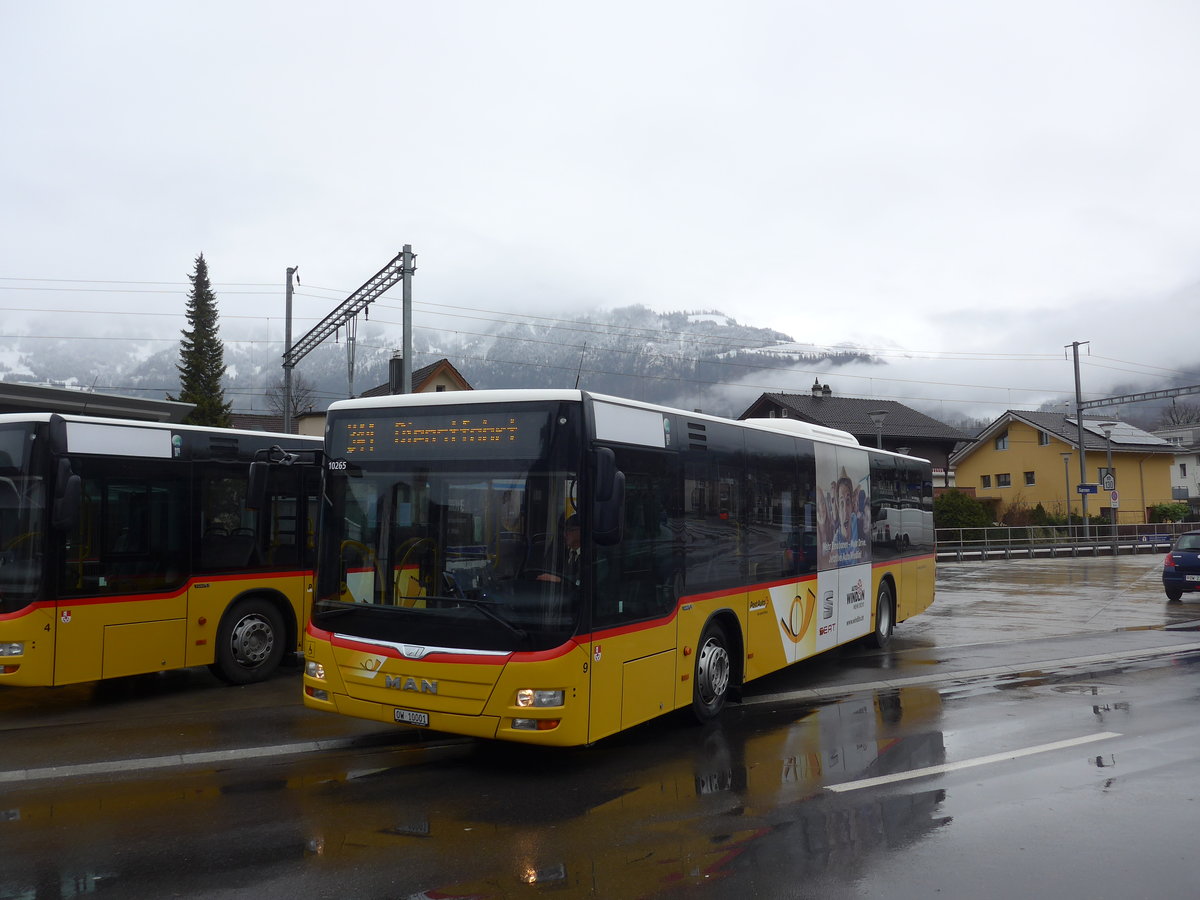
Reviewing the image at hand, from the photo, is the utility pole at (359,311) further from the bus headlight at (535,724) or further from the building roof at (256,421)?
the building roof at (256,421)

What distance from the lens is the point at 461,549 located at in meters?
6.77

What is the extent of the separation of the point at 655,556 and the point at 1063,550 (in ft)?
142

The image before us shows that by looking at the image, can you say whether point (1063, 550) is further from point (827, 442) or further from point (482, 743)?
point (482, 743)

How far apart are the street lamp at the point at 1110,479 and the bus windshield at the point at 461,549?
45.1 metres

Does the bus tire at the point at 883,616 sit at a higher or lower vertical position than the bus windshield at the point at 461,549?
lower

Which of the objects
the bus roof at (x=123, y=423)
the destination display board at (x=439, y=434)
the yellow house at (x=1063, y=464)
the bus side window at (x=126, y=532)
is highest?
the yellow house at (x=1063, y=464)

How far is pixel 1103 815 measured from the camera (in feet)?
19.7

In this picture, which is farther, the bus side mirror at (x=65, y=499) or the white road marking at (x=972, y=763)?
the bus side mirror at (x=65, y=499)

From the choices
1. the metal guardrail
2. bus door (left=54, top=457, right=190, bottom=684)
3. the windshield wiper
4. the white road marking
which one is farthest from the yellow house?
the windshield wiper

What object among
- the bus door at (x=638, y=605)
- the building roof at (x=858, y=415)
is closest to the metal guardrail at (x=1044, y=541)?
the building roof at (x=858, y=415)

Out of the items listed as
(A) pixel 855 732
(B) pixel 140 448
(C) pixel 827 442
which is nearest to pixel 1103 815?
(A) pixel 855 732

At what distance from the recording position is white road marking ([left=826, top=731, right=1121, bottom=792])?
6758 millimetres

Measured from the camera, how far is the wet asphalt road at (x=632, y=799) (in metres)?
5.00

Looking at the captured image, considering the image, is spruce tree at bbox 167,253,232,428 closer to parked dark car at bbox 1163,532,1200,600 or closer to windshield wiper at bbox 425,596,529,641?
parked dark car at bbox 1163,532,1200,600
